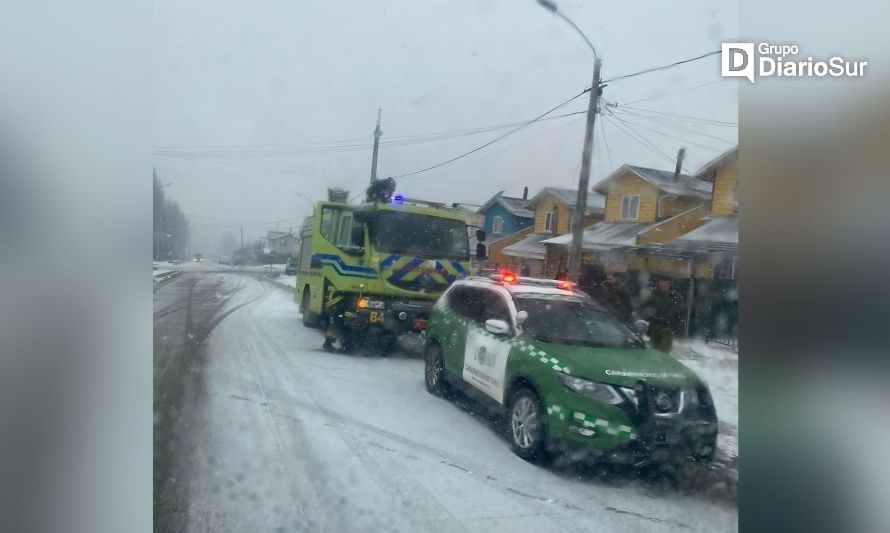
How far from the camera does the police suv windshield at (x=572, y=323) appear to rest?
2814 millimetres

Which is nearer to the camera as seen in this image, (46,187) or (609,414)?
(46,187)

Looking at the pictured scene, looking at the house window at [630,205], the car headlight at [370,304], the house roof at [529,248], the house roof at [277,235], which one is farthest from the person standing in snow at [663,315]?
the house roof at [277,235]

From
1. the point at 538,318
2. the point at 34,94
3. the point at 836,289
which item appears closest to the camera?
the point at 34,94

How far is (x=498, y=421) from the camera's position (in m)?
3.00

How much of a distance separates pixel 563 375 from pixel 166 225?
1747 millimetres

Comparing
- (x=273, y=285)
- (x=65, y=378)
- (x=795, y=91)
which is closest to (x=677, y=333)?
(x=795, y=91)

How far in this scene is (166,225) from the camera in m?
2.46

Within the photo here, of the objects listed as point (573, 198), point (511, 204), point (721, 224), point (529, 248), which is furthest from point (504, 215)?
point (721, 224)

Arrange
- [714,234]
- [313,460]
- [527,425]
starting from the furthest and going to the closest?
[527,425]
[714,234]
[313,460]

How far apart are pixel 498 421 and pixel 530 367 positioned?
0.29 meters

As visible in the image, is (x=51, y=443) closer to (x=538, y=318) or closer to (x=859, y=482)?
(x=538, y=318)

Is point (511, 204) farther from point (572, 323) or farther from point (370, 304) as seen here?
point (370, 304)

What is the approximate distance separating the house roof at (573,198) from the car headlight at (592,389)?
0.74 metres

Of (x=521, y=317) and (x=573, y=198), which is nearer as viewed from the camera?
(x=573, y=198)
